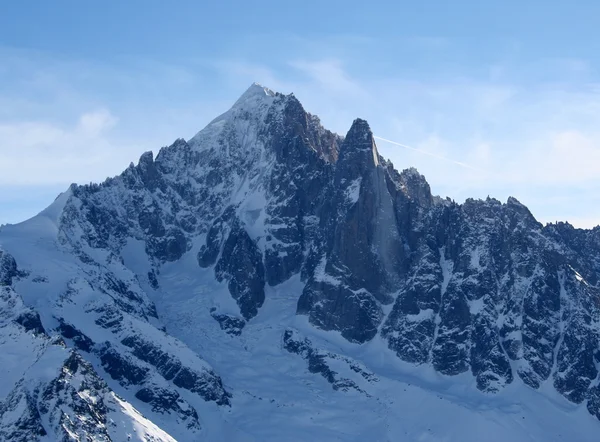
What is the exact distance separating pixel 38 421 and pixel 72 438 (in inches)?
267

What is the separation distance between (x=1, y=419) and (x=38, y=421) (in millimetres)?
6495

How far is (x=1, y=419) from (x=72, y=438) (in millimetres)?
13009

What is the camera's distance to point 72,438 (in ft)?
652

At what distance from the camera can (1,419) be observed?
648 feet

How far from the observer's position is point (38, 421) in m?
198
